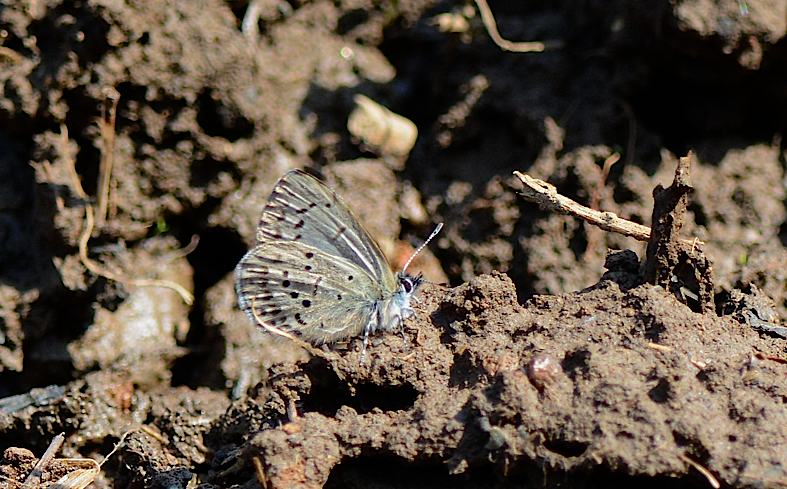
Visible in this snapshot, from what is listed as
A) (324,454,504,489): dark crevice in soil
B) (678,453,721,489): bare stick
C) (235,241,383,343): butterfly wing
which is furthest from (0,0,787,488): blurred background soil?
(235,241,383,343): butterfly wing

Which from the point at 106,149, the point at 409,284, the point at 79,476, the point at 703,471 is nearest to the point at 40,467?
the point at 79,476

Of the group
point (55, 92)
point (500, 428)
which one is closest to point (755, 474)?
point (500, 428)

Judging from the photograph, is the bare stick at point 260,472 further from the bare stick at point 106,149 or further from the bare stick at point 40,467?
the bare stick at point 106,149

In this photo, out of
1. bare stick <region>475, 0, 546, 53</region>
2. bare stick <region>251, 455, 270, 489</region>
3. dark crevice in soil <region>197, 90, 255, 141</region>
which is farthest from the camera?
bare stick <region>475, 0, 546, 53</region>

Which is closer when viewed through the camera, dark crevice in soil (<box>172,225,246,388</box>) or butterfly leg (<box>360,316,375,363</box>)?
butterfly leg (<box>360,316,375,363</box>)

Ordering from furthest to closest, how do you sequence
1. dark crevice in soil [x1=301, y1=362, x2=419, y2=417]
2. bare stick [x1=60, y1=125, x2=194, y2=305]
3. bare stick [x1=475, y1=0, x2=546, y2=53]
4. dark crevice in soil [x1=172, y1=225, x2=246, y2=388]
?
bare stick [x1=475, y1=0, x2=546, y2=53]
dark crevice in soil [x1=172, y1=225, x2=246, y2=388]
bare stick [x1=60, y1=125, x2=194, y2=305]
dark crevice in soil [x1=301, y1=362, x2=419, y2=417]

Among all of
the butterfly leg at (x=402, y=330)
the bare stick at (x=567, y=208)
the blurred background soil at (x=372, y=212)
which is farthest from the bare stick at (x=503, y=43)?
the butterfly leg at (x=402, y=330)

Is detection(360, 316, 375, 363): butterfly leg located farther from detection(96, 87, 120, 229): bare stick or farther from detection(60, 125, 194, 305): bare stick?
detection(96, 87, 120, 229): bare stick
